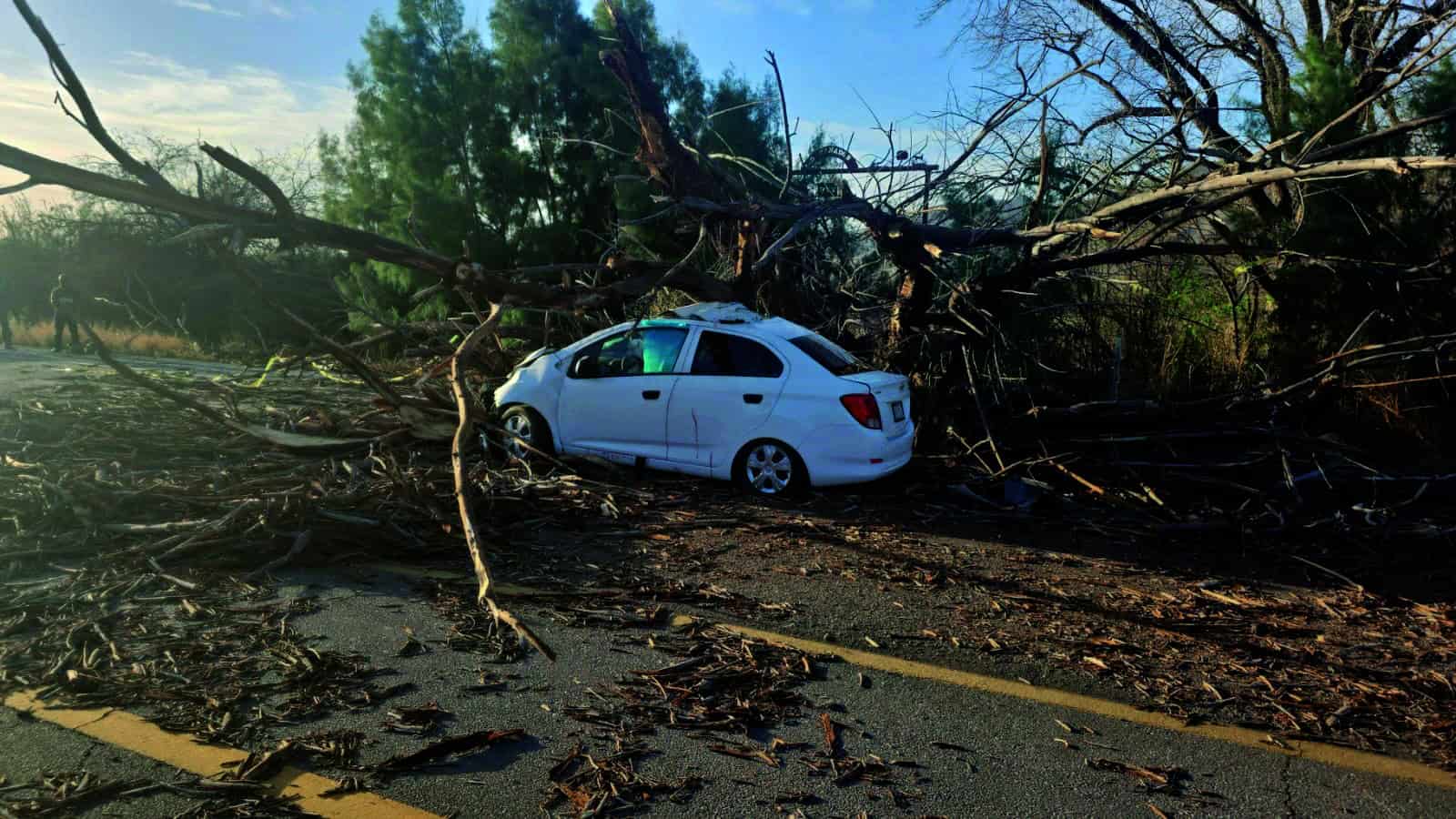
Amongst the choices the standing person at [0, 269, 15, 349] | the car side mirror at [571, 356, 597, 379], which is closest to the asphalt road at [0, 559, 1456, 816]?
the car side mirror at [571, 356, 597, 379]

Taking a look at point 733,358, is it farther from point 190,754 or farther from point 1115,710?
point 190,754

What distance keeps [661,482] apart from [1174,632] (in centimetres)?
500

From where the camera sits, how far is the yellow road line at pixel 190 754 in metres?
3.59

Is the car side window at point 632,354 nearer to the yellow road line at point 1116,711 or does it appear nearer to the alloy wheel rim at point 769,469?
the alloy wheel rim at point 769,469

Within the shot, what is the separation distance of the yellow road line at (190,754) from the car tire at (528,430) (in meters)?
5.84

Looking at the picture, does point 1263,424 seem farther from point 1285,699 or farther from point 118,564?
point 118,564

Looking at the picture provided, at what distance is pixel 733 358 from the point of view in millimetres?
9555

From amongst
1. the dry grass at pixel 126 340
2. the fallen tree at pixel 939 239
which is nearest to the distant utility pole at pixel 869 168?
the fallen tree at pixel 939 239

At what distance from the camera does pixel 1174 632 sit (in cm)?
573

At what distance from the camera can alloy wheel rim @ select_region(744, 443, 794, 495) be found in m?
9.20

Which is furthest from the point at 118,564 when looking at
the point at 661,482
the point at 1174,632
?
the point at 1174,632

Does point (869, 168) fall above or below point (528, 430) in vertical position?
above

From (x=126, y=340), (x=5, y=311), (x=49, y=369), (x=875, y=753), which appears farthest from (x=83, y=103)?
(x=5, y=311)

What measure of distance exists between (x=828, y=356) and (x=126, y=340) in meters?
19.4
